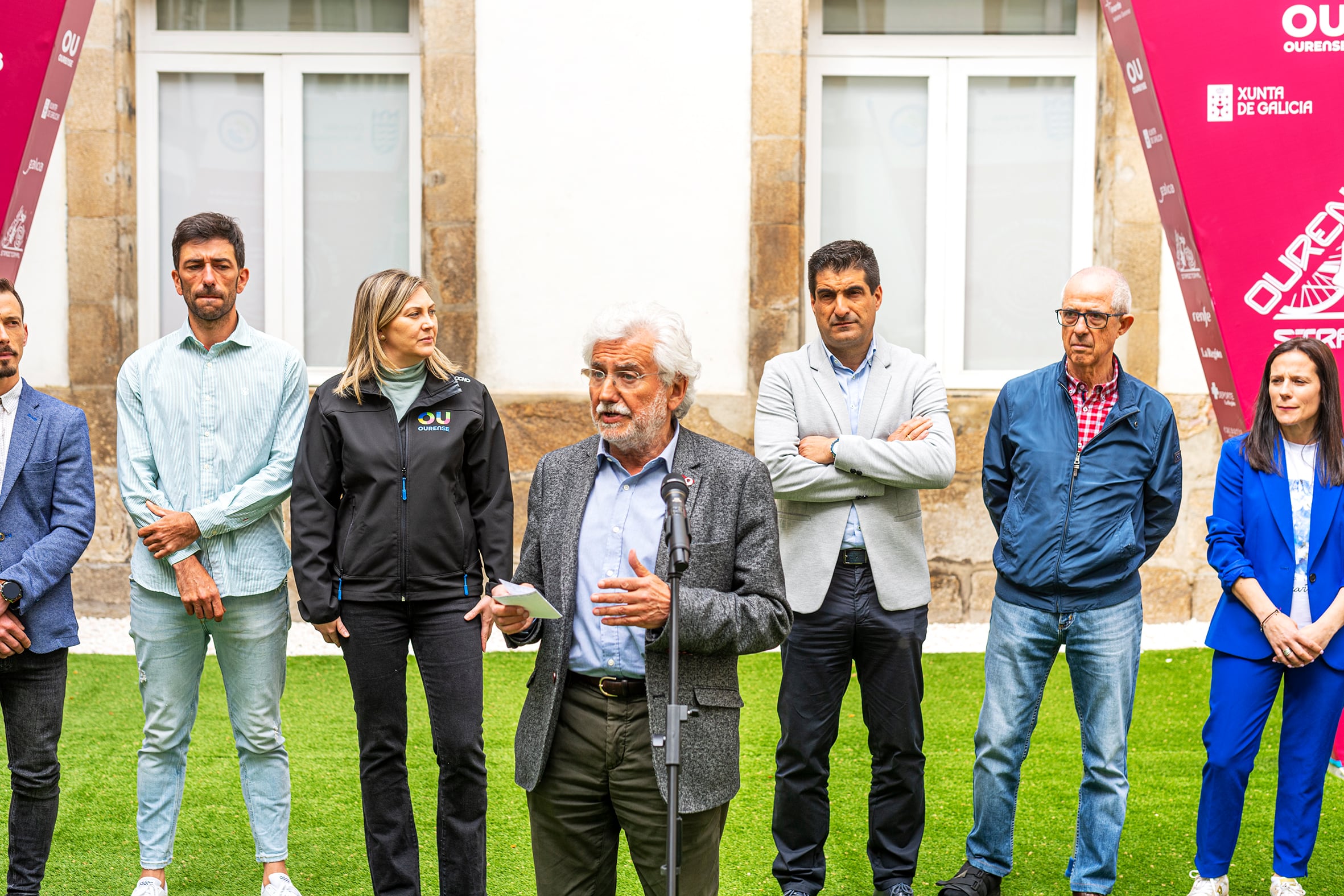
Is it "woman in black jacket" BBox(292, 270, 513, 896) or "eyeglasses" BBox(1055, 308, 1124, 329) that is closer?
"woman in black jacket" BBox(292, 270, 513, 896)

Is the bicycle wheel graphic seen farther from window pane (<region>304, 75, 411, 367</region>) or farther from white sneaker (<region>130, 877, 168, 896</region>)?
window pane (<region>304, 75, 411, 367</region>)

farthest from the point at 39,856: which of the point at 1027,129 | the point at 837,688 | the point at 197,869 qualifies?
the point at 1027,129

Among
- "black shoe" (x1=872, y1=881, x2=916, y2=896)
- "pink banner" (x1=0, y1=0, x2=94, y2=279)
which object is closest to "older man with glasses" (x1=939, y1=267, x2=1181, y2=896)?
"black shoe" (x1=872, y1=881, x2=916, y2=896)

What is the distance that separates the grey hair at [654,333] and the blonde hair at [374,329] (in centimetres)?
109

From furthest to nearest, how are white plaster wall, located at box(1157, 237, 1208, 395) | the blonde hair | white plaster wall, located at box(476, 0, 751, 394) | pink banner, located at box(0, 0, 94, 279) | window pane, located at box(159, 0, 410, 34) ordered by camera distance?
window pane, located at box(159, 0, 410, 34) → white plaster wall, located at box(1157, 237, 1208, 395) → white plaster wall, located at box(476, 0, 751, 394) → pink banner, located at box(0, 0, 94, 279) → the blonde hair

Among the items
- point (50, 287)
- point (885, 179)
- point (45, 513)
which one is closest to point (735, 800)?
point (45, 513)

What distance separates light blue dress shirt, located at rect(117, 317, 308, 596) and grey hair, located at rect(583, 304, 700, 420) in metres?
1.49

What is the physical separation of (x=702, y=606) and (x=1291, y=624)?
2.18 meters

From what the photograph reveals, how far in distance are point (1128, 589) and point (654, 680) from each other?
1.88m

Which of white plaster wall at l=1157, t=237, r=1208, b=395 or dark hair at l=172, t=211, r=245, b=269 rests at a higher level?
dark hair at l=172, t=211, r=245, b=269

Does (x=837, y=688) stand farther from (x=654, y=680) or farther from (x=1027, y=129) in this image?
(x=1027, y=129)

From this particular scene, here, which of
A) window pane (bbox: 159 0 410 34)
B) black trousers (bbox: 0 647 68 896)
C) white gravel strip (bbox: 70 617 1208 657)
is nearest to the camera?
black trousers (bbox: 0 647 68 896)

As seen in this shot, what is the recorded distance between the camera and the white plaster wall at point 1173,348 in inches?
309

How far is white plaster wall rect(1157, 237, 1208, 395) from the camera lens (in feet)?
25.8
